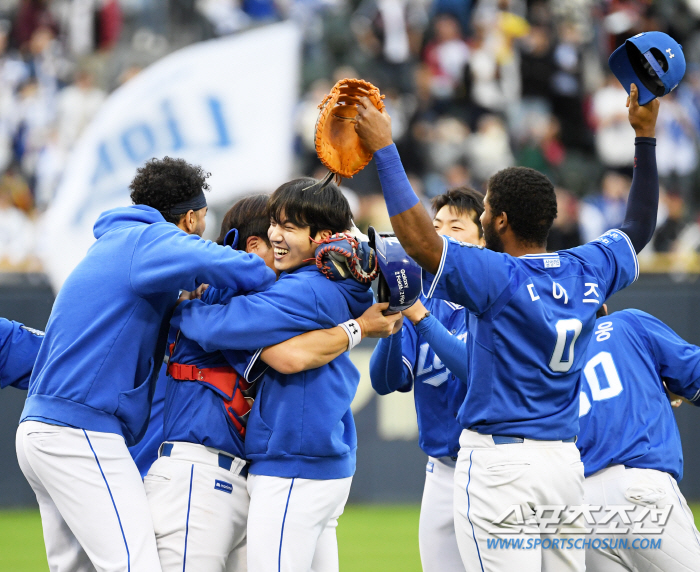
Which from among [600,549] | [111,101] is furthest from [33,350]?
[111,101]

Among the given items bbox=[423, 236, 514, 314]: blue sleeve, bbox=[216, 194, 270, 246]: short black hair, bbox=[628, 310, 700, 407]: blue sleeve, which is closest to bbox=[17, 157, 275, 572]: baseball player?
bbox=[216, 194, 270, 246]: short black hair

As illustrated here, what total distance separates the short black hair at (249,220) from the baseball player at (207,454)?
351mm

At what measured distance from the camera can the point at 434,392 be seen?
13.2 feet

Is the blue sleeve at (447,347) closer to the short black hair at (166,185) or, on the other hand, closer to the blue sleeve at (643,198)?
the blue sleeve at (643,198)

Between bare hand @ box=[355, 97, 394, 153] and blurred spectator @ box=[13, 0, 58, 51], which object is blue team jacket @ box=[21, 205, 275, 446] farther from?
blurred spectator @ box=[13, 0, 58, 51]

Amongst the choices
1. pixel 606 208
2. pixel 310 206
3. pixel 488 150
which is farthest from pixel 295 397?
pixel 488 150

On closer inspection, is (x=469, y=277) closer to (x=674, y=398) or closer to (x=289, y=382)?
(x=289, y=382)

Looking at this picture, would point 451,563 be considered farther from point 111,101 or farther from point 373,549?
point 111,101

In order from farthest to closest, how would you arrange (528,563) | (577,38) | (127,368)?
1. (577,38)
2. (127,368)
3. (528,563)

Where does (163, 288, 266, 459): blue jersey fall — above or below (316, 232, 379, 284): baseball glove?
below

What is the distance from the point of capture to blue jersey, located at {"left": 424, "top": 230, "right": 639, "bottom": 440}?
10.2ft

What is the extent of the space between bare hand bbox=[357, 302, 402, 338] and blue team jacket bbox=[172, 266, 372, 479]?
104mm

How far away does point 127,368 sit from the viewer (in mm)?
3297

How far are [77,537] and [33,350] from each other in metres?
1.08
